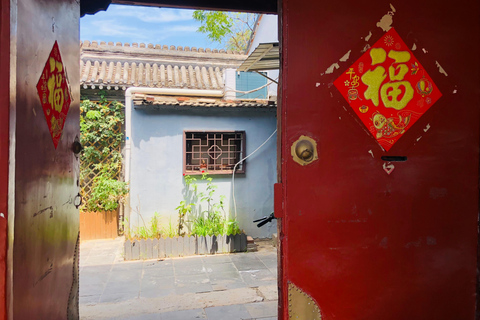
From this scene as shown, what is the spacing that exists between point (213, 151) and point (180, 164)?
2.01ft

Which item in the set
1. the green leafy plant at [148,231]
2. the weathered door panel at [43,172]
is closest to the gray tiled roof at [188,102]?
the green leafy plant at [148,231]

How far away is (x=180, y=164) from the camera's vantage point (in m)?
5.75

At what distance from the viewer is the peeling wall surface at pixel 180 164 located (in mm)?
5594

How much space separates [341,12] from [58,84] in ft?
4.44

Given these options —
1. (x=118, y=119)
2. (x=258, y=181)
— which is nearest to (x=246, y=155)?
(x=258, y=181)

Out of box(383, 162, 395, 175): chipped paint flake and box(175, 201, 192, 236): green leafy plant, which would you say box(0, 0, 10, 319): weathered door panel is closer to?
box(383, 162, 395, 175): chipped paint flake

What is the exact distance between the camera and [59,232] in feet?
5.41

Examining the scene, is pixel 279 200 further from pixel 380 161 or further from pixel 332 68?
pixel 332 68

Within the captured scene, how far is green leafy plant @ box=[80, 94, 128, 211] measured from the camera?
5.83 m

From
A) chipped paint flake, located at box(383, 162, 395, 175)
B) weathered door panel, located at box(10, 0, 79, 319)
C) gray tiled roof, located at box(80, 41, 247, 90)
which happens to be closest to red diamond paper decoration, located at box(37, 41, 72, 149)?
weathered door panel, located at box(10, 0, 79, 319)

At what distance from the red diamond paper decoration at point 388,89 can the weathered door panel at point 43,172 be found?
1.23 metres

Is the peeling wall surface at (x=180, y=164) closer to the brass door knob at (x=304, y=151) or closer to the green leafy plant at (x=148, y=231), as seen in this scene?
the green leafy plant at (x=148, y=231)

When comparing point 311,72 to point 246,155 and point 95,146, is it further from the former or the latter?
point 95,146

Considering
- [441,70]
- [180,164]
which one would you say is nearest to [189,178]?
[180,164]
